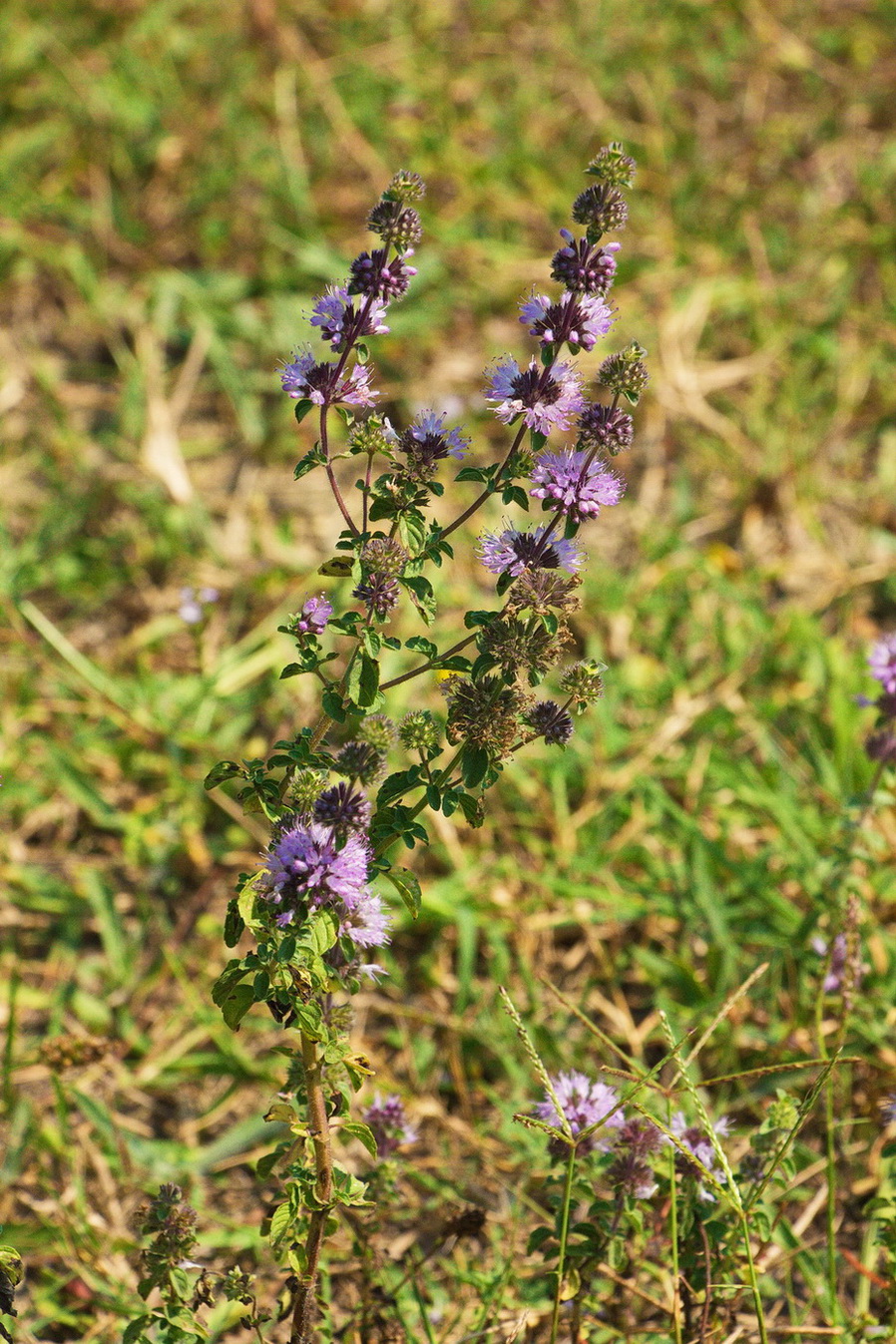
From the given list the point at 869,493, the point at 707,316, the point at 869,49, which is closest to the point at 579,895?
the point at 869,493

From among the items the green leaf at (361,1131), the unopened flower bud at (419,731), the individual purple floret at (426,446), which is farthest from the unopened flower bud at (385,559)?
the green leaf at (361,1131)

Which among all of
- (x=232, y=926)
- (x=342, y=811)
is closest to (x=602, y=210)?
(x=342, y=811)

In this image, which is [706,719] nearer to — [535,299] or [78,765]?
[78,765]

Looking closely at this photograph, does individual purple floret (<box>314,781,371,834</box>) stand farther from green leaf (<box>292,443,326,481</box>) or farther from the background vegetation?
the background vegetation

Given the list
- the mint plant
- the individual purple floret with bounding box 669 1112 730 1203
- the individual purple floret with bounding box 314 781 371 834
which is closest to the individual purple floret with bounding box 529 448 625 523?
the mint plant

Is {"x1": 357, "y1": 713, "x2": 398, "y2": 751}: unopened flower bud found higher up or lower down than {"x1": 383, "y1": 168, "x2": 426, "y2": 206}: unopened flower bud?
lower down

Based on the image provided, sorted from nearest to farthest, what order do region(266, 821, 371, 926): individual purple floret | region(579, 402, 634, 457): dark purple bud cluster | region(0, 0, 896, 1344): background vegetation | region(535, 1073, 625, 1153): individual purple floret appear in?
region(266, 821, 371, 926): individual purple floret, region(579, 402, 634, 457): dark purple bud cluster, region(535, 1073, 625, 1153): individual purple floret, region(0, 0, 896, 1344): background vegetation

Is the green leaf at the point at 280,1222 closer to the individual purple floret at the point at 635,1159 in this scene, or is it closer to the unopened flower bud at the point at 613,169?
the individual purple floret at the point at 635,1159

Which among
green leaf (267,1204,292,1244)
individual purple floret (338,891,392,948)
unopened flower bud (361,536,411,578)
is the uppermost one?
unopened flower bud (361,536,411,578)
